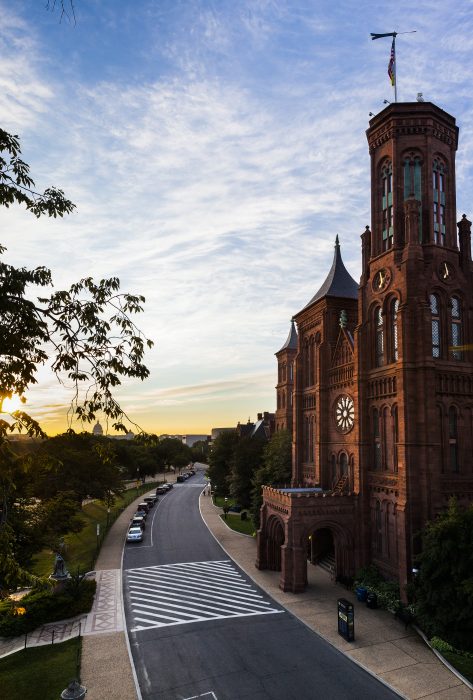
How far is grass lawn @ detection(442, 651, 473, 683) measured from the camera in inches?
745

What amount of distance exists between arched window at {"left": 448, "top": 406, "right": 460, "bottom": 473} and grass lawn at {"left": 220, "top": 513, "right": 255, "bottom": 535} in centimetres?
2412

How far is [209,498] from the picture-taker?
7362cm

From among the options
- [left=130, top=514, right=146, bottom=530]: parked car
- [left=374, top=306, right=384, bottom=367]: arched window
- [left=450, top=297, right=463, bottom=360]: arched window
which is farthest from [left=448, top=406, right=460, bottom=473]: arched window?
[left=130, top=514, right=146, bottom=530]: parked car

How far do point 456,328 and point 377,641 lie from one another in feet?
65.5

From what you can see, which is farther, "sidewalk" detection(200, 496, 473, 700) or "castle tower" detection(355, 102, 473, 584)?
"castle tower" detection(355, 102, 473, 584)

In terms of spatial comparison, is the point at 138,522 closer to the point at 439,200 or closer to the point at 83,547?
the point at 83,547

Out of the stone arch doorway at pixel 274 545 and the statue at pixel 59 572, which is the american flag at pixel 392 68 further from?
the statue at pixel 59 572

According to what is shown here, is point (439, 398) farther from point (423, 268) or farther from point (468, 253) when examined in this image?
point (468, 253)

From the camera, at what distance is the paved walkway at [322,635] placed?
1797 cm

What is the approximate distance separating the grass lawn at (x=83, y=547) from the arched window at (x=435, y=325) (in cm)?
2352

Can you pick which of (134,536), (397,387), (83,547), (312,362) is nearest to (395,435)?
(397,387)

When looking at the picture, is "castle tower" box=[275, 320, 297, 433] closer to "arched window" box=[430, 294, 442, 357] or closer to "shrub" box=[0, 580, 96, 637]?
"arched window" box=[430, 294, 442, 357]

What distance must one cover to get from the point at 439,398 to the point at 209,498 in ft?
170

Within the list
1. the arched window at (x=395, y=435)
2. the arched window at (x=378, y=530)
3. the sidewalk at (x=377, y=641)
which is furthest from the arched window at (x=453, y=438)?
the sidewalk at (x=377, y=641)
